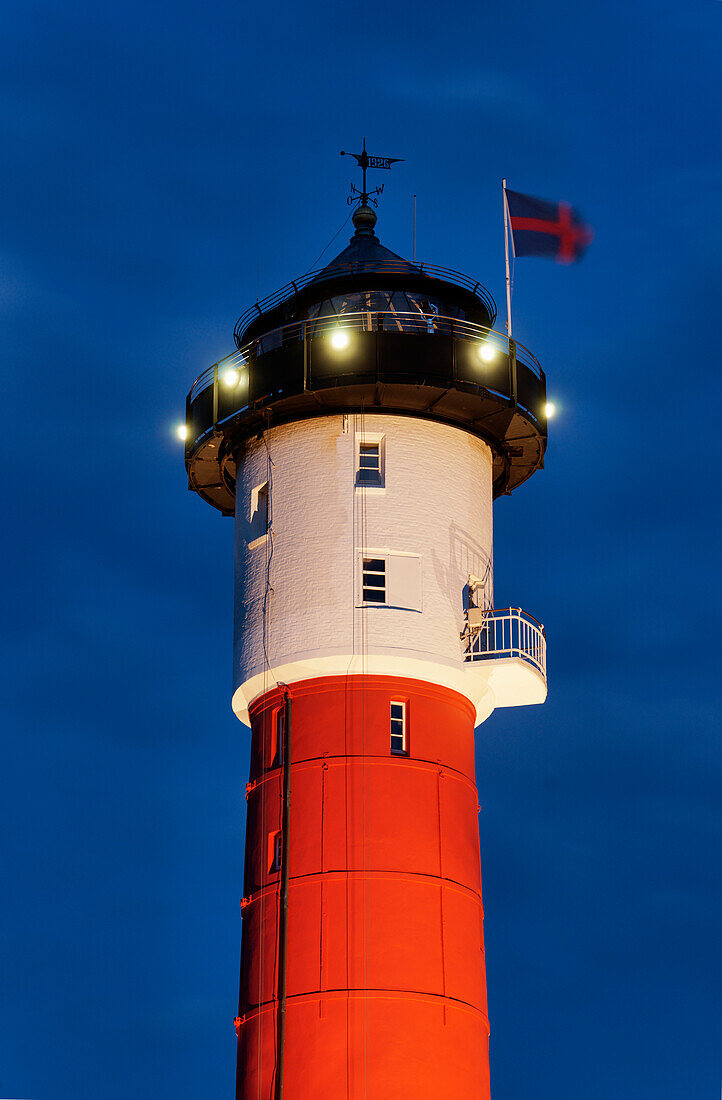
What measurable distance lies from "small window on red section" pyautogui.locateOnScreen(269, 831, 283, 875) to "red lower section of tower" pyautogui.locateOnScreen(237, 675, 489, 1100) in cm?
4

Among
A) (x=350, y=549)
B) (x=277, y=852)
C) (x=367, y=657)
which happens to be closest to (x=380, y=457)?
(x=350, y=549)

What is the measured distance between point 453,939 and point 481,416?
47.2 feet

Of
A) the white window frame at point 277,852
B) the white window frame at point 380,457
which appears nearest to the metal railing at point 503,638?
the white window frame at point 380,457

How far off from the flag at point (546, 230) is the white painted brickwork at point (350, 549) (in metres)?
6.10

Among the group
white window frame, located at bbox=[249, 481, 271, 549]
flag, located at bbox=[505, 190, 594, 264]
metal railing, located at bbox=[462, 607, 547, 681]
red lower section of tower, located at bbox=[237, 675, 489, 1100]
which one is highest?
flag, located at bbox=[505, 190, 594, 264]

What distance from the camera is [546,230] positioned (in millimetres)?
54688

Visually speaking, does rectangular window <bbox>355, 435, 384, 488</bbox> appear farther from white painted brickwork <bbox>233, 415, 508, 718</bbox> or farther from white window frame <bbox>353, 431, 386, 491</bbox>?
white painted brickwork <bbox>233, 415, 508, 718</bbox>

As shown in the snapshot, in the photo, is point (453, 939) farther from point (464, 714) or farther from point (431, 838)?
point (464, 714)

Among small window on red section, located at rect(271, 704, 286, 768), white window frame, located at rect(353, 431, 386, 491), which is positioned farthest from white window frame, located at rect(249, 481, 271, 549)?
small window on red section, located at rect(271, 704, 286, 768)

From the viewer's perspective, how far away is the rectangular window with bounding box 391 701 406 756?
4919 cm

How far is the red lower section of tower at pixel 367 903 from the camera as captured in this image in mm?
45844

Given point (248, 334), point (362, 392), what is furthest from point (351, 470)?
point (248, 334)

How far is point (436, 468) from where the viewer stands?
51.7 m

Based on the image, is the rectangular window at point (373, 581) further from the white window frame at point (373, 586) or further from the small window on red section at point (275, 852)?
the small window on red section at point (275, 852)
